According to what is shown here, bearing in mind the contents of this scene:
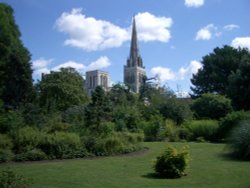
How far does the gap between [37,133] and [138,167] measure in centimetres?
521

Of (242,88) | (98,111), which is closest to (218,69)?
(242,88)

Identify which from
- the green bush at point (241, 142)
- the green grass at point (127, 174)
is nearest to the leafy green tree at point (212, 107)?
the green bush at point (241, 142)

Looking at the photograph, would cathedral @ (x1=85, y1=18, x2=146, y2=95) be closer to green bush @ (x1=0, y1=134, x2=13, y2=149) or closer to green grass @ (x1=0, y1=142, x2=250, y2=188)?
green bush @ (x1=0, y1=134, x2=13, y2=149)

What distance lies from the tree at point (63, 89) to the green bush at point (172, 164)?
91.4 feet

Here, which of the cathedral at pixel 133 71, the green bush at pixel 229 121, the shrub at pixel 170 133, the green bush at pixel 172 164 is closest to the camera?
the green bush at pixel 172 164

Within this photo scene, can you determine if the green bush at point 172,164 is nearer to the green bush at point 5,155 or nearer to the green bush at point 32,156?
the green bush at point 32,156

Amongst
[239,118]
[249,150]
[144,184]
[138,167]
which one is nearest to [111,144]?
[138,167]

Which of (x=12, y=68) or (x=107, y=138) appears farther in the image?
(x=12, y=68)

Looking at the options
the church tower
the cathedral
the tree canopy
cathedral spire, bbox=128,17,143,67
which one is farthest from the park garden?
cathedral spire, bbox=128,17,143,67

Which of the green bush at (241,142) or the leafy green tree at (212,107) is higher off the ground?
the leafy green tree at (212,107)

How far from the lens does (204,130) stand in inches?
1020

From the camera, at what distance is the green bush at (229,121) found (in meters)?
22.3

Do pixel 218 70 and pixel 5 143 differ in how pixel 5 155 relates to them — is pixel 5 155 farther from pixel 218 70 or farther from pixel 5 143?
pixel 218 70

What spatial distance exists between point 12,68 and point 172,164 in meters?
28.9
